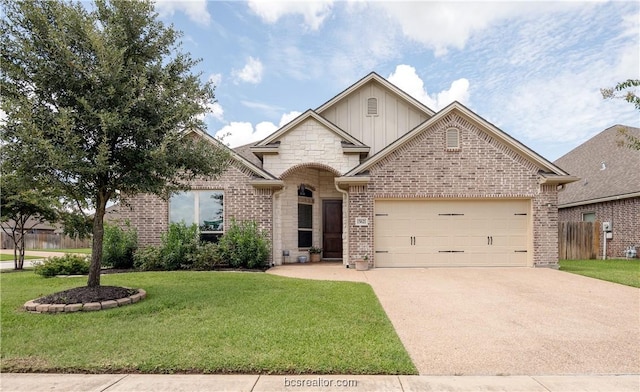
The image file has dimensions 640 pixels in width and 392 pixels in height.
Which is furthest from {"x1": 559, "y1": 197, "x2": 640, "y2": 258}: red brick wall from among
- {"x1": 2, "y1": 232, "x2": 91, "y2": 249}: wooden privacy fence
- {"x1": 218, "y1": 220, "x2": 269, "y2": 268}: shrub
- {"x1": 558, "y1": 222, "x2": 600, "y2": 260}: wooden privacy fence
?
{"x1": 2, "y1": 232, "x2": 91, "y2": 249}: wooden privacy fence

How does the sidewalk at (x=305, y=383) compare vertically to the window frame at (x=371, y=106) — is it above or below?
below

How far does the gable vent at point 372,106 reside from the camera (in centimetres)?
1527

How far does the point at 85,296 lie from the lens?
6.54m

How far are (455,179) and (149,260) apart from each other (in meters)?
10.2

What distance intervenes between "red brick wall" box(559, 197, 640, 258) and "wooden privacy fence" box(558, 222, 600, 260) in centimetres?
88

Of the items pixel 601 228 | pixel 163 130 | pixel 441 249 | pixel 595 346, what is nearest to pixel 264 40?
pixel 163 130

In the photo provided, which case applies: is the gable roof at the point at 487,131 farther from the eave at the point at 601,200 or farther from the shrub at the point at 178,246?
the eave at the point at 601,200

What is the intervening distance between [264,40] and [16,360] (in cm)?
1180

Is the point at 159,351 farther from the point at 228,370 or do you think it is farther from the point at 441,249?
the point at 441,249

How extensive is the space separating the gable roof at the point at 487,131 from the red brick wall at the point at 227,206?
3.23m

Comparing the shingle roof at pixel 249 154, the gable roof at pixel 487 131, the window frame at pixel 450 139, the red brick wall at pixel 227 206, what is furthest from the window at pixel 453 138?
the shingle roof at pixel 249 154

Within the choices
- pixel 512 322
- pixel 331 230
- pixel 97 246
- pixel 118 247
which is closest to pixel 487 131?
pixel 331 230

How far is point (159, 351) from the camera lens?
14.0 ft

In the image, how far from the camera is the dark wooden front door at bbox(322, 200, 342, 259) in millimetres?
14891
